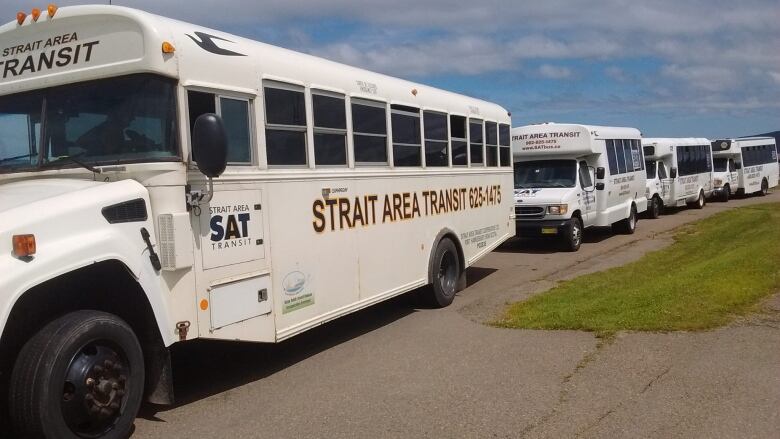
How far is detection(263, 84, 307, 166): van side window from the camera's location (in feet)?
21.1

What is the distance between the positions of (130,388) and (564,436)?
10.0 ft

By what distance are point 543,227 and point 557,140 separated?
2285 millimetres

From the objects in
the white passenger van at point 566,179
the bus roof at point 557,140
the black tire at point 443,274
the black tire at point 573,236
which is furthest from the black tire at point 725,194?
the black tire at point 443,274

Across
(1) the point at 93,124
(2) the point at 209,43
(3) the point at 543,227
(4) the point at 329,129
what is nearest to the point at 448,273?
(4) the point at 329,129

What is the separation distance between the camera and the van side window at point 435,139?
9.48 m

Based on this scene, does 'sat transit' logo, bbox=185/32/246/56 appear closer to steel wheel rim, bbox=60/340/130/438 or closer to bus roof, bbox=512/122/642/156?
steel wheel rim, bbox=60/340/130/438

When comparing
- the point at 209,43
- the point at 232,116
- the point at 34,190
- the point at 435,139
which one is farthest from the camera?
the point at 435,139

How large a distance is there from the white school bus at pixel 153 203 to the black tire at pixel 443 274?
66.7 inches

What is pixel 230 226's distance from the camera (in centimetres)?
587

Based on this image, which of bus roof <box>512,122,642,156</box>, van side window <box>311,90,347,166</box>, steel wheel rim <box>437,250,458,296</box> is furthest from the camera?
bus roof <box>512,122,642,156</box>

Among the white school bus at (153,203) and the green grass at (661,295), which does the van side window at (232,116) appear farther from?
the green grass at (661,295)

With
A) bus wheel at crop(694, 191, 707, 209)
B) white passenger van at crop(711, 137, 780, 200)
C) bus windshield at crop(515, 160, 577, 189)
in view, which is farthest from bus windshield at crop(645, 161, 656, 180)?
bus windshield at crop(515, 160, 577, 189)

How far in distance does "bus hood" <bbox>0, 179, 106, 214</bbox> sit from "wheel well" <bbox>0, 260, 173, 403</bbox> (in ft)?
1.83

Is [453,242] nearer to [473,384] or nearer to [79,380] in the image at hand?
[473,384]
